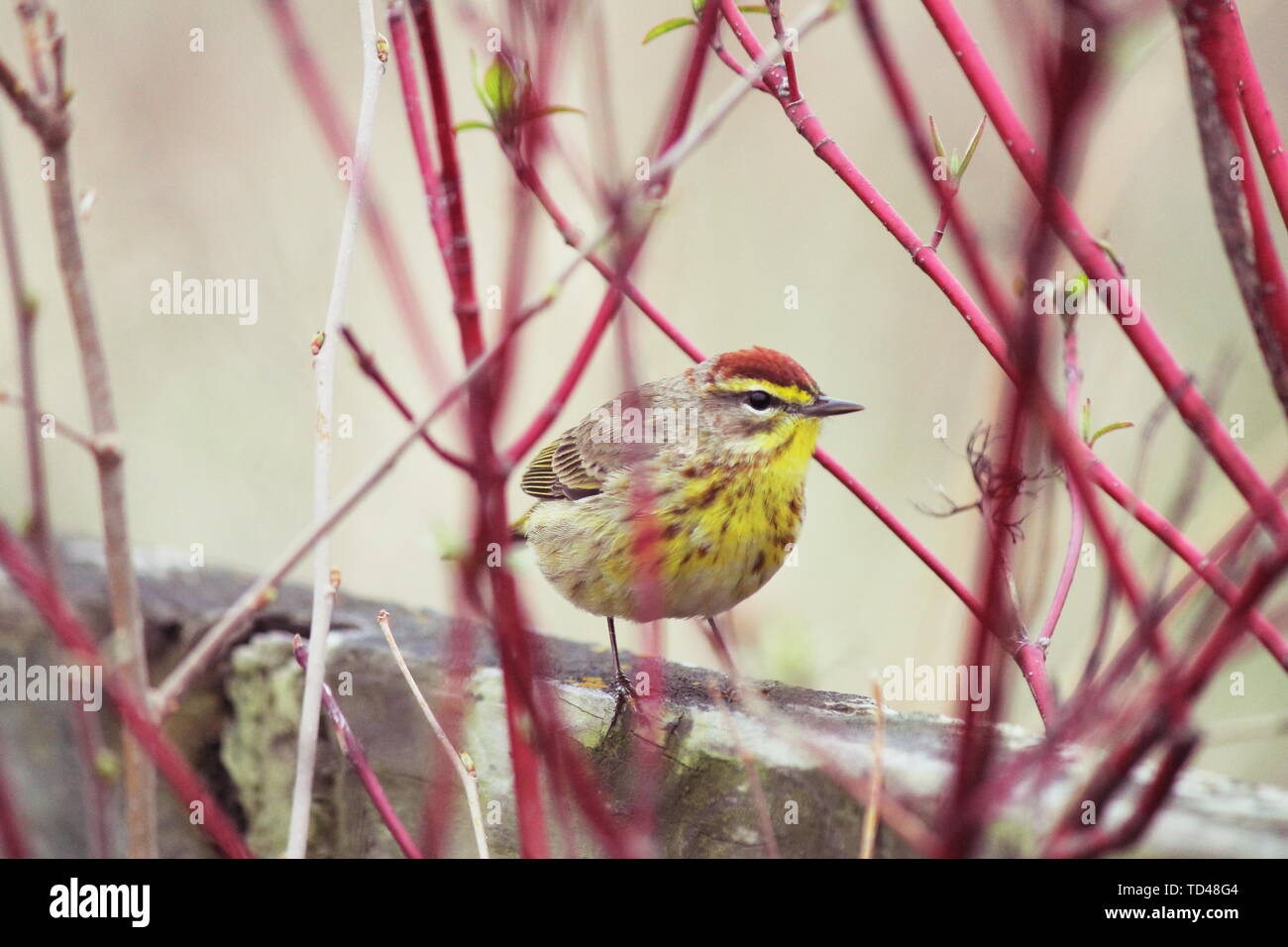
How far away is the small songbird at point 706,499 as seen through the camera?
116 inches

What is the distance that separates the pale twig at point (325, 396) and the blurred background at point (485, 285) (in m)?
3.08

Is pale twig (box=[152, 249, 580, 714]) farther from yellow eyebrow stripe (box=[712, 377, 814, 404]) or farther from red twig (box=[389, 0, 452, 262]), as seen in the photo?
yellow eyebrow stripe (box=[712, 377, 814, 404])

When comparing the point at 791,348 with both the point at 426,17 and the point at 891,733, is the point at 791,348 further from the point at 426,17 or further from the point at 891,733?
the point at 426,17

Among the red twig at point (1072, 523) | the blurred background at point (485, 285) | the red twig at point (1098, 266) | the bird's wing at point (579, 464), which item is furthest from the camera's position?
the blurred background at point (485, 285)

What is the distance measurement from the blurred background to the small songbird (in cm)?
147

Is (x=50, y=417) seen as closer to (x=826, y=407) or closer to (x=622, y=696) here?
(x=622, y=696)

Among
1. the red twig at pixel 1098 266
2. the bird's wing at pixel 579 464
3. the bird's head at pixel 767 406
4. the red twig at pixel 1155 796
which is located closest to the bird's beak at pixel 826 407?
the bird's head at pixel 767 406

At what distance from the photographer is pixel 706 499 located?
3033mm

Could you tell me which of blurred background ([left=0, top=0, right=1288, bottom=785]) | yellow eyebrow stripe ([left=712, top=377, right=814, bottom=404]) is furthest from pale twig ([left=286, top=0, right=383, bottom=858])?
blurred background ([left=0, top=0, right=1288, bottom=785])

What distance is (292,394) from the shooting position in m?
6.10

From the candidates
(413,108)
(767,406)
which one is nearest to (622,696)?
(767,406)

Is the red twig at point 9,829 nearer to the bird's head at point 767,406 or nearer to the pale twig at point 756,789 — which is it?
the pale twig at point 756,789
